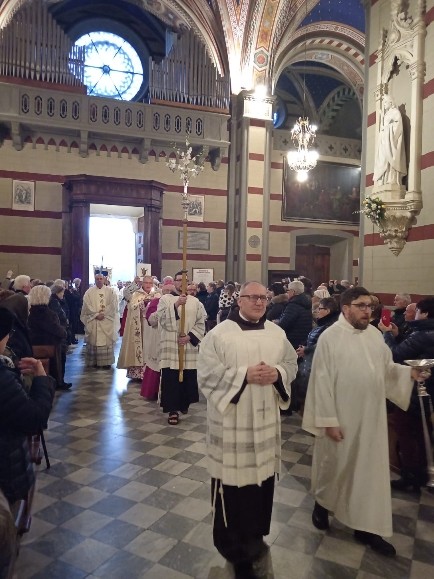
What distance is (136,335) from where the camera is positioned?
7609 millimetres

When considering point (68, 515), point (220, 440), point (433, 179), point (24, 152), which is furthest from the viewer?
point (24, 152)

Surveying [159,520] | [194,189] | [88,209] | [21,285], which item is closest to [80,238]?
[88,209]

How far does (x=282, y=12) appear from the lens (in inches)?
506

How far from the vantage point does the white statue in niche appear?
23.7 ft

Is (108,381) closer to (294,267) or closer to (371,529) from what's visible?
(371,529)

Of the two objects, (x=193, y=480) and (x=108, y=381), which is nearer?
(x=193, y=480)

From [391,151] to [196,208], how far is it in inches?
299

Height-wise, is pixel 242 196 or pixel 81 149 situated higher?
pixel 81 149

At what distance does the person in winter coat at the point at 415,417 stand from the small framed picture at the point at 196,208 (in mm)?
10678

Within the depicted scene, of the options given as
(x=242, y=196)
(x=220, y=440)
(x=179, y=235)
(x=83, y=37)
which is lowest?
(x=220, y=440)

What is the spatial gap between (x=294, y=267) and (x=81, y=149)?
780cm

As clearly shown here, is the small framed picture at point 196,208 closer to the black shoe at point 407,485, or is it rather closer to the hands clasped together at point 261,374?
the black shoe at point 407,485

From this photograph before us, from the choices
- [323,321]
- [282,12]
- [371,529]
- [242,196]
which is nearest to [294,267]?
[242,196]

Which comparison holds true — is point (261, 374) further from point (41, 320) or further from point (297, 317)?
point (41, 320)
